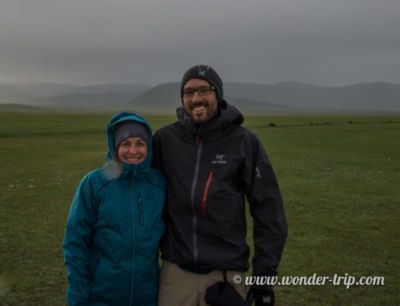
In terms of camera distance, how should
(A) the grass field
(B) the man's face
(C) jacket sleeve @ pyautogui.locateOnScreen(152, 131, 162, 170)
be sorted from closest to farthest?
(B) the man's face → (C) jacket sleeve @ pyautogui.locateOnScreen(152, 131, 162, 170) → (A) the grass field

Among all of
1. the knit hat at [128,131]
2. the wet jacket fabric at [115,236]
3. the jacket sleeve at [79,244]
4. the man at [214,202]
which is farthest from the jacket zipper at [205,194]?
the jacket sleeve at [79,244]

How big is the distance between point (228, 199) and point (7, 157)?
2245 cm

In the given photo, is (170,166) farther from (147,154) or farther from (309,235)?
(309,235)

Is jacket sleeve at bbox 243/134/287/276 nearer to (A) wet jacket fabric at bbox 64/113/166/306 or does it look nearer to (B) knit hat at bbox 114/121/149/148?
(A) wet jacket fabric at bbox 64/113/166/306

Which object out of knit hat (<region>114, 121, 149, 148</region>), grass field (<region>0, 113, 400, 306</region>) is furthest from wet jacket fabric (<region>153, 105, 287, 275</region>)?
grass field (<region>0, 113, 400, 306</region>)

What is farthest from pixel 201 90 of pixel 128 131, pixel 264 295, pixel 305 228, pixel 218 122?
pixel 305 228

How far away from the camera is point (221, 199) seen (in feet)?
11.8

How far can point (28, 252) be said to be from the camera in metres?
8.27

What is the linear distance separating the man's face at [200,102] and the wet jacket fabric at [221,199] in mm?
64

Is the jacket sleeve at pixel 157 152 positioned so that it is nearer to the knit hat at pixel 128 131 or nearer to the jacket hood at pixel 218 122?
the knit hat at pixel 128 131

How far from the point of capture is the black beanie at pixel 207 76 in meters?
3.71

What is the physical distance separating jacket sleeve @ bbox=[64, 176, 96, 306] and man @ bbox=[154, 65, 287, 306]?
646mm

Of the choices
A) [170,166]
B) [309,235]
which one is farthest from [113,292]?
[309,235]

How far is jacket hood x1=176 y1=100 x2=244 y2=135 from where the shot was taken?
11.9 feet
